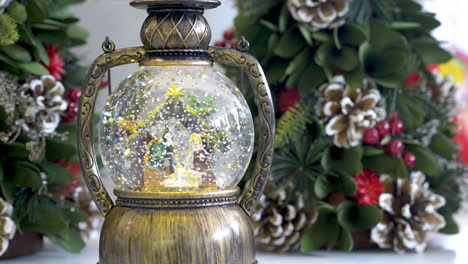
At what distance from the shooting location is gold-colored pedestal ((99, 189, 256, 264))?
714 mm

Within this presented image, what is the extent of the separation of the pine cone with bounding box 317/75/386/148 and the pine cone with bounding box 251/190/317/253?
124 mm

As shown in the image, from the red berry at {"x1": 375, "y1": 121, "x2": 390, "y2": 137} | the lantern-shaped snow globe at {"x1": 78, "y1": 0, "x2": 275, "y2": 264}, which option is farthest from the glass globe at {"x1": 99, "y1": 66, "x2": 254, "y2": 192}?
the red berry at {"x1": 375, "y1": 121, "x2": 390, "y2": 137}

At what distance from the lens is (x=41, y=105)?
99cm

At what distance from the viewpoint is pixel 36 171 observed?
1005 mm

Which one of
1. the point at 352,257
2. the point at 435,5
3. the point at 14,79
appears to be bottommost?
the point at 352,257

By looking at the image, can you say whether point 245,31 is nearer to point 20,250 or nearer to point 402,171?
point 402,171

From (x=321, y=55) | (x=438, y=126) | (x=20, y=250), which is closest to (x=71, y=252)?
(x=20, y=250)

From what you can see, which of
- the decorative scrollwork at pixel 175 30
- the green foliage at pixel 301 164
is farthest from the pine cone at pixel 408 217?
the decorative scrollwork at pixel 175 30

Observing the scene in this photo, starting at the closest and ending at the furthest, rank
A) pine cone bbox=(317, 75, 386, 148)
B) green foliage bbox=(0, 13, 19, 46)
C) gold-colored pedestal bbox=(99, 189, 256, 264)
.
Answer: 1. gold-colored pedestal bbox=(99, 189, 256, 264)
2. green foliage bbox=(0, 13, 19, 46)
3. pine cone bbox=(317, 75, 386, 148)

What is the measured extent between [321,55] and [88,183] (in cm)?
43

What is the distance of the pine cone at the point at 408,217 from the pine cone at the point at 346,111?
99 mm

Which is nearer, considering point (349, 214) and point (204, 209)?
point (204, 209)

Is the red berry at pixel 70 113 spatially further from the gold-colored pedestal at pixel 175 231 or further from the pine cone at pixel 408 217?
the pine cone at pixel 408 217

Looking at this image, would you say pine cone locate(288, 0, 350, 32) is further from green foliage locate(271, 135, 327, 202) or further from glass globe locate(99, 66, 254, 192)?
glass globe locate(99, 66, 254, 192)
